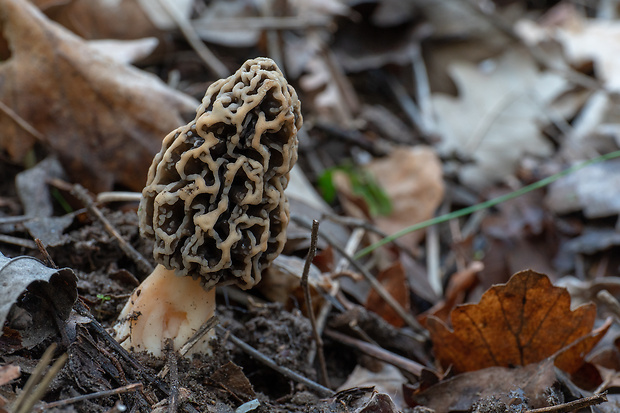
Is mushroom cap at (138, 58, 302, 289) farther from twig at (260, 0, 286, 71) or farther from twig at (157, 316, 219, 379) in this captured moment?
twig at (260, 0, 286, 71)

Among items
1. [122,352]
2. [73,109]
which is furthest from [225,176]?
[73,109]

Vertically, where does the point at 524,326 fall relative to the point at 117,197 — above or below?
below

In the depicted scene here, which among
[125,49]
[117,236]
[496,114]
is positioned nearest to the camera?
[117,236]

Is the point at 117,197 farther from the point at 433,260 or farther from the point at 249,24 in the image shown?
the point at 249,24

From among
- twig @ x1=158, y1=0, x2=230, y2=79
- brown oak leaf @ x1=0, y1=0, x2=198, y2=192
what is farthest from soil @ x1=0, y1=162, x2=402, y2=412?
twig @ x1=158, y1=0, x2=230, y2=79

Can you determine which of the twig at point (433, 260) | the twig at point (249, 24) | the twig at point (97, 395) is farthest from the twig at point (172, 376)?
the twig at point (249, 24)

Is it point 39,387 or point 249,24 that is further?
point 249,24

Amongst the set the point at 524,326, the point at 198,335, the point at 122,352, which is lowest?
the point at 524,326

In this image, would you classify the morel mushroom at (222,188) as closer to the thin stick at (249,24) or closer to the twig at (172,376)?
the twig at (172,376)
